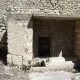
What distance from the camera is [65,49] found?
29.0 feet

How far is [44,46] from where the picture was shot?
8.89 meters

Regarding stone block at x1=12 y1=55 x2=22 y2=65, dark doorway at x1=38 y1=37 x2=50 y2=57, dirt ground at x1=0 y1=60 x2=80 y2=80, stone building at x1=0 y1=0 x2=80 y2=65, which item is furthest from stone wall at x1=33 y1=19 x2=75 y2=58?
dirt ground at x1=0 y1=60 x2=80 y2=80

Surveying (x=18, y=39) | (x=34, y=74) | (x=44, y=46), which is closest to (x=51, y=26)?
(x=44, y=46)

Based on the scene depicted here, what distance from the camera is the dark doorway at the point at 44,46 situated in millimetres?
8844

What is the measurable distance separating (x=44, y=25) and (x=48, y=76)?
3199 millimetres

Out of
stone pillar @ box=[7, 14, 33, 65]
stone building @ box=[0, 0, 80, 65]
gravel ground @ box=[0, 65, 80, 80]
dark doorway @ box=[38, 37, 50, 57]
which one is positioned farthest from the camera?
dark doorway @ box=[38, 37, 50, 57]

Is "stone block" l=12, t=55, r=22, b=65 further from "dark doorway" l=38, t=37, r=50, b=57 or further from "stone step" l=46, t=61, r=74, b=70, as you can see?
"dark doorway" l=38, t=37, r=50, b=57

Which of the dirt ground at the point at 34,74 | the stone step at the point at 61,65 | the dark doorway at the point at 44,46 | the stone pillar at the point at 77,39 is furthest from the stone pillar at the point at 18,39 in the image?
the stone pillar at the point at 77,39

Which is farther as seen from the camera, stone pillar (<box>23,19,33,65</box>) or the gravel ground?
stone pillar (<box>23,19,33,65</box>)

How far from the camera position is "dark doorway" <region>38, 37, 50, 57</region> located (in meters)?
8.84

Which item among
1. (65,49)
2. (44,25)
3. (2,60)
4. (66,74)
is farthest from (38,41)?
(66,74)

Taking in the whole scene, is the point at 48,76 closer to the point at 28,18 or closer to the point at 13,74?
the point at 13,74

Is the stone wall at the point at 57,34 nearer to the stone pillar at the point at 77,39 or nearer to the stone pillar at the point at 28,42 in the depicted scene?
the stone pillar at the point at 77,39

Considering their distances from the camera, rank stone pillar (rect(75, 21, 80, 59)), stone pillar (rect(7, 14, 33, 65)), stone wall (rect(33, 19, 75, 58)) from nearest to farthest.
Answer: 1. stone pillar (rect(7, 14, 33, 65))
2. stone pillar (rect(75, 21, 80, 59))
3. stone wall (rect(33, 19, 75, 58))
